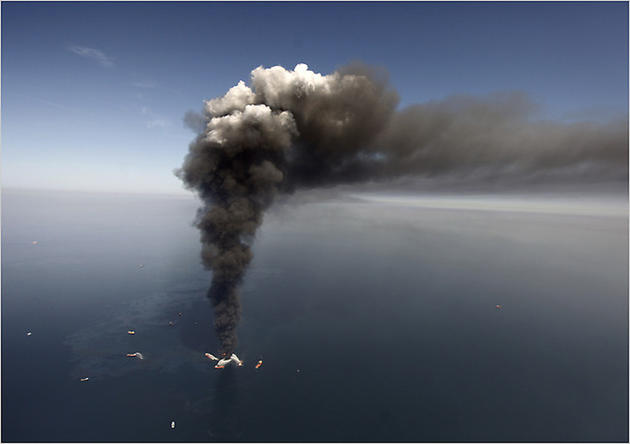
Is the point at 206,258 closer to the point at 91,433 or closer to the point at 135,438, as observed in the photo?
the point at 135,438

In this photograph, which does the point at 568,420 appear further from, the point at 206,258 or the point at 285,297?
the point at 285,297

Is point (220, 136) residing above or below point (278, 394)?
above

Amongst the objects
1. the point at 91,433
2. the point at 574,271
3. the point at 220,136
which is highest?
the point at 220,136

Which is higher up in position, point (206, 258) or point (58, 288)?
point (206, 258)

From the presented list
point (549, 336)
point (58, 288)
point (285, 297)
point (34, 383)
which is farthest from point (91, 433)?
point (549, 336)

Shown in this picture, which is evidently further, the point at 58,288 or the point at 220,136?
the point at 58,288

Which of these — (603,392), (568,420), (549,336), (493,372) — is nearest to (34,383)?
(493,372)

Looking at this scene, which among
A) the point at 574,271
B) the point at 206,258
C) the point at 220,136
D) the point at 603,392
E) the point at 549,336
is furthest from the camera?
the point at 574,271

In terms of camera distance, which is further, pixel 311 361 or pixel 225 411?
pixel 311 361

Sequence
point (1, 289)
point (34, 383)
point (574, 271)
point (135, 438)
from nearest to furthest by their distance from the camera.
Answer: point (135, 438), point (34, 383), point (1, 289), point (574, 271)
